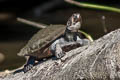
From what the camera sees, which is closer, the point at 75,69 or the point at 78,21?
the point at 75,69

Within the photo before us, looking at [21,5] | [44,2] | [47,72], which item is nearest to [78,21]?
[47,72]

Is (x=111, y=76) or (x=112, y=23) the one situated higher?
(x=111, y=76)

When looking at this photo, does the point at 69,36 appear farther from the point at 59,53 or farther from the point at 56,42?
the point at 59,53

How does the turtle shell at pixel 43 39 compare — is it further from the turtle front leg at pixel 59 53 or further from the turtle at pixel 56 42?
the turtle front leg at pixel 59 53

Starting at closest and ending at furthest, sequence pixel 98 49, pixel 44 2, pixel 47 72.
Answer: pixel 98 49 < pixel 47 72 < pixel 44 2

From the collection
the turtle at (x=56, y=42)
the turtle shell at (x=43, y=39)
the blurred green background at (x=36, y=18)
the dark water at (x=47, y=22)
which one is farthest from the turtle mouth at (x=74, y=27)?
the blurred green background at (x=36, y=18)

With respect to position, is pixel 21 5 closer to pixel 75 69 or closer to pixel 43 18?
pixel 43 18

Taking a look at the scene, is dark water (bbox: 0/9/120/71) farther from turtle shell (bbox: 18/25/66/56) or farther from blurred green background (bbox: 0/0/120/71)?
turtle shell (bbox: 18/25/66/56)

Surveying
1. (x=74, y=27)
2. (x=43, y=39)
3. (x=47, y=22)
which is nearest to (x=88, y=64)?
(x=74, y=27)
